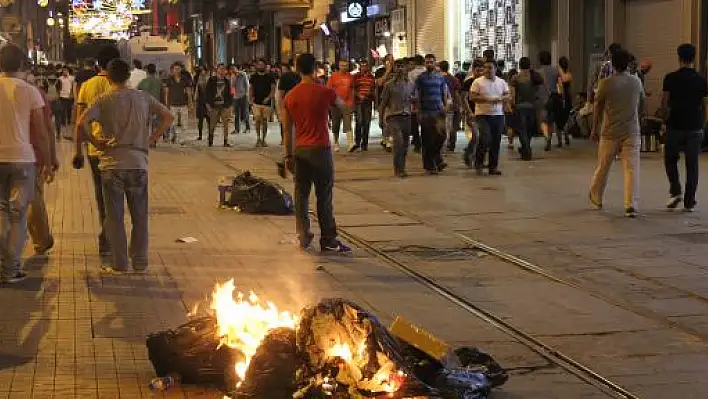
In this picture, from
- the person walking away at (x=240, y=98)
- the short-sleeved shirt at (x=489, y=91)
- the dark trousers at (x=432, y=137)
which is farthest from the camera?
the person walking away at (x=240, y=98)

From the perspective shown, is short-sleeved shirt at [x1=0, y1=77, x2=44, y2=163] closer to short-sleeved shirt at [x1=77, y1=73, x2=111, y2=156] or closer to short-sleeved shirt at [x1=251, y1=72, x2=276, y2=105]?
short-sleeved shirt at [x1=77, y1=73, x2=111, y2=156]

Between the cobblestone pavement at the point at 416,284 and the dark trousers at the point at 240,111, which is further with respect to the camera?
the dark trousers at the point at 240,111

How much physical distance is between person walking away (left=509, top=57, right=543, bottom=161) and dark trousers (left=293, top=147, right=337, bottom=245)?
9584 mm

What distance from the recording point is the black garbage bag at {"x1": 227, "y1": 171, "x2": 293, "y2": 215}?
45.9 ft

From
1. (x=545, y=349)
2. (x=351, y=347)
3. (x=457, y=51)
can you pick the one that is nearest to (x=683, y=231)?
(x=545, y=349)

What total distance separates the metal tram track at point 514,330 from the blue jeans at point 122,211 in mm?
2238

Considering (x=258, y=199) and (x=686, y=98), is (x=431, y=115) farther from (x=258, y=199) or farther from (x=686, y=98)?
(x=686, y=98)

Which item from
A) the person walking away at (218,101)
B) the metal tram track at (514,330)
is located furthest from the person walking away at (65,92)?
the metal tram track at (514,330)

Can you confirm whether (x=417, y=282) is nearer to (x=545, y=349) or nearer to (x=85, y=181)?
(x=545, y=349)

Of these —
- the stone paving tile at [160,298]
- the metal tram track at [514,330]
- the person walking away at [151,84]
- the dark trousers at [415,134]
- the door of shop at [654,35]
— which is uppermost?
the door of shop at [654,35]

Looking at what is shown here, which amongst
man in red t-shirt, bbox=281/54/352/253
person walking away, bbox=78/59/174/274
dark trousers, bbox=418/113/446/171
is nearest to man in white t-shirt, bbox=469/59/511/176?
dark trousers, bbox=418/113/446/171

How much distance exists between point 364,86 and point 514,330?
16.3 meters

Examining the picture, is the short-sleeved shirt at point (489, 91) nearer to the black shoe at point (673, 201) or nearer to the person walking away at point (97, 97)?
the black shoe at point (673, 201)

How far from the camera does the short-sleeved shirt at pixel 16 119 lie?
9539 mm
